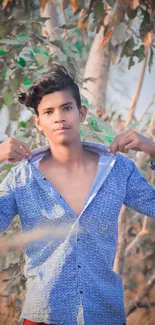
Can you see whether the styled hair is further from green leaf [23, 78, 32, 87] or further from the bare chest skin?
green leaf [23, 78, 32, 87]

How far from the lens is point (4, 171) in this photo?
2.60 metres

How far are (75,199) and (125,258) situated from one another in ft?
6.71

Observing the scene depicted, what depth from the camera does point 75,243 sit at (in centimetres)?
144

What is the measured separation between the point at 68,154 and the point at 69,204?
0.41 ft

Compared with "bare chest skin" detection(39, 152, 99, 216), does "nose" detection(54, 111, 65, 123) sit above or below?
above

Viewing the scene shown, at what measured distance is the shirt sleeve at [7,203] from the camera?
147 cm

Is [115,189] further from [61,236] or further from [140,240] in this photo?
[140,240]

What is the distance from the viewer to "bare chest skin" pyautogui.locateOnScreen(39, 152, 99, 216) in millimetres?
1499

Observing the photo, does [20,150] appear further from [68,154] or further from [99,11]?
[99,11]

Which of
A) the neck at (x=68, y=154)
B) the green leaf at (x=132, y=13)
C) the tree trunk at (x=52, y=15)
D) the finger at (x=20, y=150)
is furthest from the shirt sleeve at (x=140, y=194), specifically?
the tree trunk at (x=52, y=15)

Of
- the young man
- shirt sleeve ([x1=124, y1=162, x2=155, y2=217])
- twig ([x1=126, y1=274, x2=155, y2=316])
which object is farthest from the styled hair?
twig ([x1=126, y1=274, x2=155, y2=316])

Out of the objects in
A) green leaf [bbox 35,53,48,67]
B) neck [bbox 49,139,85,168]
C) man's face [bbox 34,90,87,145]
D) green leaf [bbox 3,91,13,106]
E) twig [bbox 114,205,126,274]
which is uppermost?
man's face [bbox 34,90,87,145]

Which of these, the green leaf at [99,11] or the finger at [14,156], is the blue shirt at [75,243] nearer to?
the finger at [14,156]

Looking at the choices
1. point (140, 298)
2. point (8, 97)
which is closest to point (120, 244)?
point (140, 298)
